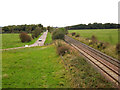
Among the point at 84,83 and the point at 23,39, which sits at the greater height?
the point at 23,39

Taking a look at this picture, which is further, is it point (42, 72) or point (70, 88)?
point (42, 72)

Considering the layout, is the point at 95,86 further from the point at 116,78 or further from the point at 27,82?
the point at 27,82

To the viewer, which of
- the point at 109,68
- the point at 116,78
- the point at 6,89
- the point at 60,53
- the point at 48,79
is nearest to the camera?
the point at 6,89

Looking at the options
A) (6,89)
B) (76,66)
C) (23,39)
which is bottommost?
(6,89)

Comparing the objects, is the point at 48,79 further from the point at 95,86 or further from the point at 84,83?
the point at 95,86

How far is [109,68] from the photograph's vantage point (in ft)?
38.1

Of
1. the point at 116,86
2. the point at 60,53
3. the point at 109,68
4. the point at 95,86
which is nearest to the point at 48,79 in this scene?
the point at 95,86

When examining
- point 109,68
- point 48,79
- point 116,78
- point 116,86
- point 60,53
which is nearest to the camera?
point 116,86

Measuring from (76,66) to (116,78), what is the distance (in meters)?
4.30

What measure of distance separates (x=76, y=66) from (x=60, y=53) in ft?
23.4

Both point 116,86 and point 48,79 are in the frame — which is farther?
point 48,79

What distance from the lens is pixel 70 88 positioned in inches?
327

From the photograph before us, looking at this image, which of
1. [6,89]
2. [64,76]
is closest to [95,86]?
[64,76]

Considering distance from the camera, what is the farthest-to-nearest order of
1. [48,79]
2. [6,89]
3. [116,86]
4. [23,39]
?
[23,39]
[48,79]
[6,89]
[116,86]
